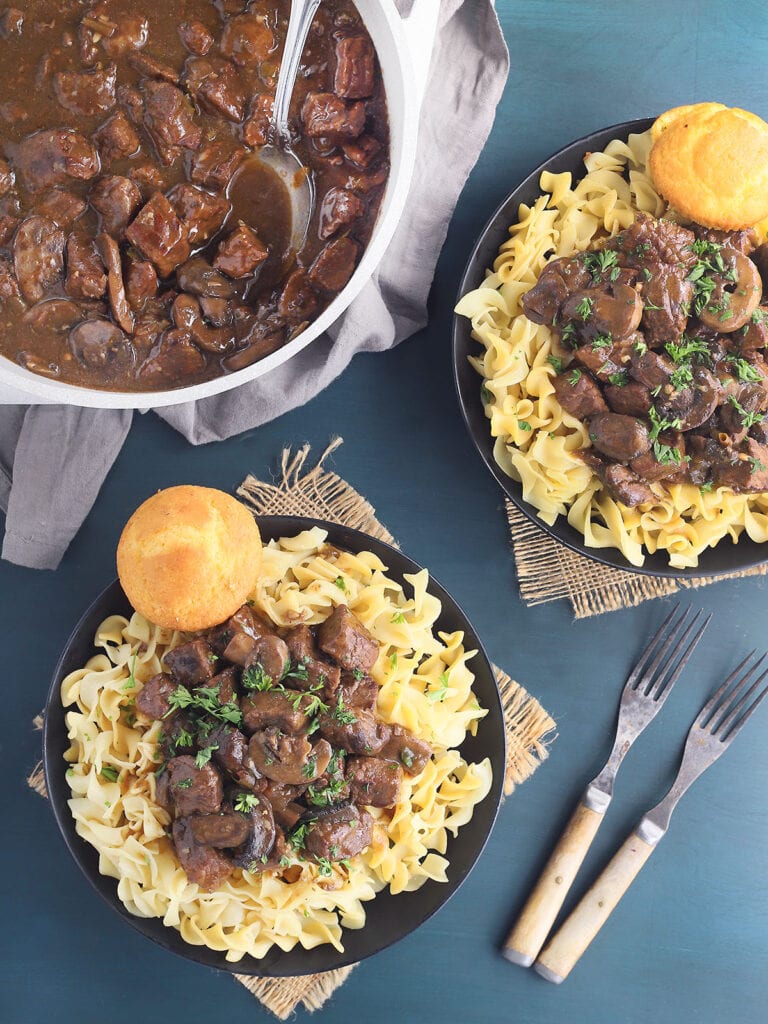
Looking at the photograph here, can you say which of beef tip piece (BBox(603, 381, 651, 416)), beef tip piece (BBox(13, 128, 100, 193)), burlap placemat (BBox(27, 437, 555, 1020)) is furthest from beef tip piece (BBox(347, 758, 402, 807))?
beef tip piece (BBox(13, 128, 100, 193))

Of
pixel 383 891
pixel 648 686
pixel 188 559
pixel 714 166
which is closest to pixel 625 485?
pixel 648 686

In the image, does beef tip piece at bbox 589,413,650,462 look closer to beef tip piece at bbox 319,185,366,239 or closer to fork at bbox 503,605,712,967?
fork at bbox 503,605,712,967

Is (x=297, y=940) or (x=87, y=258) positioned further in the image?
(x=297, y=940)

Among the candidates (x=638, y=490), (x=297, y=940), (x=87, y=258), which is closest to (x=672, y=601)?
(x=638, y=490)

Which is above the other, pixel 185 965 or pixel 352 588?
pixel 352 588

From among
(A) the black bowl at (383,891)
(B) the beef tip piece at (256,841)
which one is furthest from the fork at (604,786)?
(B) the beef tip piece at (256,841)

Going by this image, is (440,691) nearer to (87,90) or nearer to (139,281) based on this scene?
(139,281)

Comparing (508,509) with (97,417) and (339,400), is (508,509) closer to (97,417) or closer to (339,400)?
(339,400)
